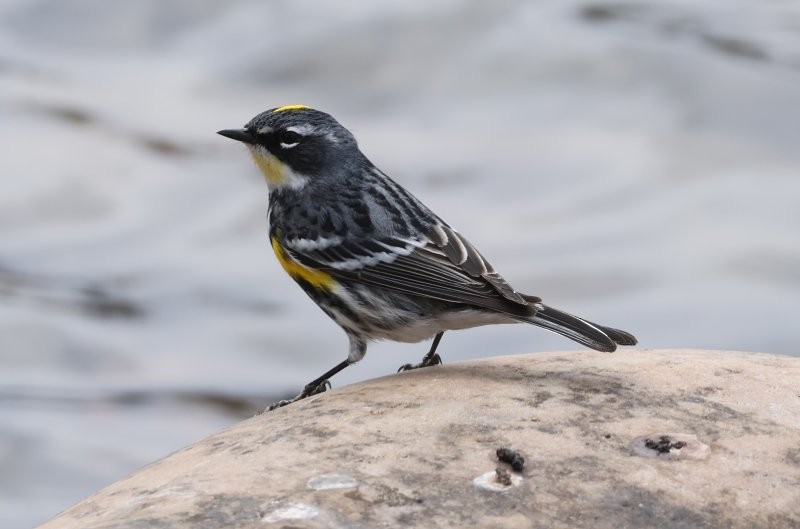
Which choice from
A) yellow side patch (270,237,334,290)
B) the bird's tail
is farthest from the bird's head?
the bird's tail

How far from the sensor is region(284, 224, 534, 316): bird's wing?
15.3 feet

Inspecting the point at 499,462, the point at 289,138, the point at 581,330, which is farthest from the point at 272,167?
the point at 499,462

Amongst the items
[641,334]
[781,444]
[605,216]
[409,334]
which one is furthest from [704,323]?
[781,444]

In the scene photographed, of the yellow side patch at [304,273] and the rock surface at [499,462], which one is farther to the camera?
the yellow side patch at [304,273]

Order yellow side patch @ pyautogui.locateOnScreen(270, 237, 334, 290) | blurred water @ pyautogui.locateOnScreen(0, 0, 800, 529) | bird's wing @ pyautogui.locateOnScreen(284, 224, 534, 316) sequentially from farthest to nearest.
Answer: blurred water @ pyautogui.locateOnScreen(0, 0, 800, 529)
yellow side patch @ pyautogui.locateOnScreen(270, 237, 334, 290)
bird's wing @ pyautogui.locateOnScreen(284, 224, 534, 316)

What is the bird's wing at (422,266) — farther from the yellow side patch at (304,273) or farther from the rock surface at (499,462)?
the rock surface at (499,462)

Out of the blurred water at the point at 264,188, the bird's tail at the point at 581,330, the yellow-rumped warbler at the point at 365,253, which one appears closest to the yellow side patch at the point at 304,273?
the yellow-rumped warbler at the point at 365,253

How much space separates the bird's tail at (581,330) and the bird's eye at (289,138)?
1363 mm

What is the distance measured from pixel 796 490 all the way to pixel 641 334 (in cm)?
473

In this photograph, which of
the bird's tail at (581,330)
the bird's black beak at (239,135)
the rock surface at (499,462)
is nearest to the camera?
the rock surface at (499,462)

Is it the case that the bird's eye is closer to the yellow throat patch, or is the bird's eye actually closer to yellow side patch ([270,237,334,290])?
the yellow throat patch

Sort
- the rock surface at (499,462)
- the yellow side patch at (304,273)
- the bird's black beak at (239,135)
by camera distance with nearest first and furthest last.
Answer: the rock surface at (499,462) → the yellow side patch at (304,273) → the bird's black beak at (239,135)

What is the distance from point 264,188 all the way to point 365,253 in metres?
5.11

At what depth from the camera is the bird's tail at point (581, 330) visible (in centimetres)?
438
